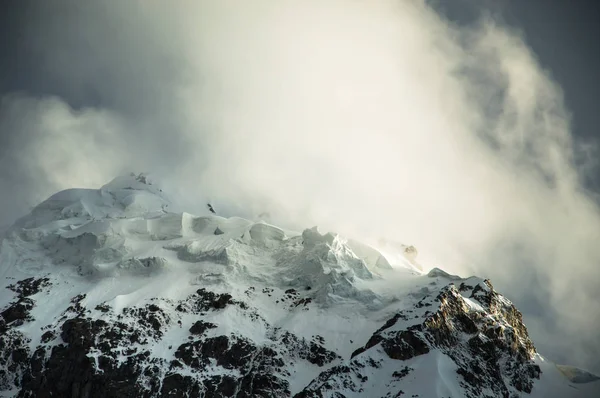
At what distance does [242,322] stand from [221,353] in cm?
1247

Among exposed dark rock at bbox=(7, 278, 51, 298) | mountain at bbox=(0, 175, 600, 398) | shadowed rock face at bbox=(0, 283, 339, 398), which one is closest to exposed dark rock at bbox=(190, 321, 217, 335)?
shadowed rock face at bbox=(0, 283, 339, 398)

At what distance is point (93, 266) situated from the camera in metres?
141

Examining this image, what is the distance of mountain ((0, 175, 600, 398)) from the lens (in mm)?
105000

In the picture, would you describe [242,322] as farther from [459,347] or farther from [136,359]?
[459,347]

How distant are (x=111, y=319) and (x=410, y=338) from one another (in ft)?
256

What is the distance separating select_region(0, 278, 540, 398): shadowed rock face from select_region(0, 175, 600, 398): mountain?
0.33 meters

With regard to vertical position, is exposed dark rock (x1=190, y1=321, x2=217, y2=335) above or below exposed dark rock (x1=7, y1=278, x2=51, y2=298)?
below

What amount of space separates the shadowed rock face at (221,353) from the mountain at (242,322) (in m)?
0.33

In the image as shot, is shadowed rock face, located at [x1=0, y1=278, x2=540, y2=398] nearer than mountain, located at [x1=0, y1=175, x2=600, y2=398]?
Yes

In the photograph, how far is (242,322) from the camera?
12594 cm

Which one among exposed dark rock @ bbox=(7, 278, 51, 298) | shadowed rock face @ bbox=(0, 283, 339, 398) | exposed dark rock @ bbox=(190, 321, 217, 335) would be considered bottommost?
shadowed rock face @ bbox=(0, 283, 339, 398)

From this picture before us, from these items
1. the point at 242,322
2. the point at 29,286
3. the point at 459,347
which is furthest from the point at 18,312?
the point at 459,347

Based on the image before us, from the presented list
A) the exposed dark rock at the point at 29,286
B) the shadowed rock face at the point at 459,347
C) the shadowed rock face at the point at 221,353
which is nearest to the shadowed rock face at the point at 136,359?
the shadowed rock face at the point at 221,353

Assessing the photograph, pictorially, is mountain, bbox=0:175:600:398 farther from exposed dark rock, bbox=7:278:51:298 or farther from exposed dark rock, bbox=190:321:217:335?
exposed dark rock, bbox=7:278:51:298
